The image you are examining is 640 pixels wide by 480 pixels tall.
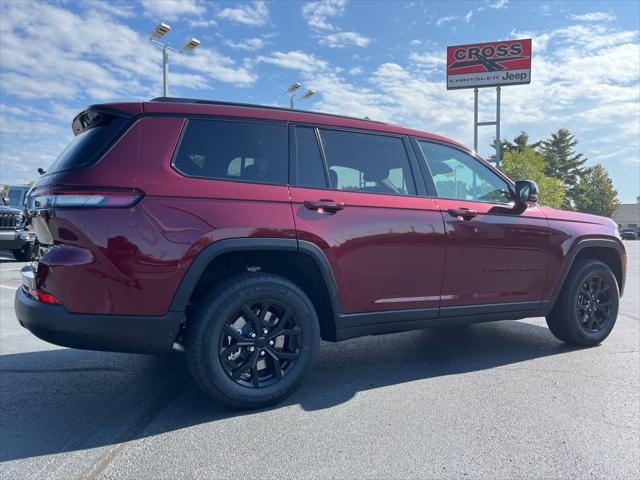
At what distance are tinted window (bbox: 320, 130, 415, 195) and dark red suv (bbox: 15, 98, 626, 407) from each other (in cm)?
1

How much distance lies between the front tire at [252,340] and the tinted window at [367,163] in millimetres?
916

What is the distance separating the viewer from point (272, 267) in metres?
3.20

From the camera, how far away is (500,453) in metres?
2.50

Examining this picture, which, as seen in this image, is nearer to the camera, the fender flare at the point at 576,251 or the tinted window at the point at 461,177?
the tinted window at the point at 461,177

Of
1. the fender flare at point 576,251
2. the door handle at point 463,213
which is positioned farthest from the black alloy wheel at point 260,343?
the fender flare at point 576,251

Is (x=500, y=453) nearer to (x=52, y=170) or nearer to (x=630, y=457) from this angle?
(x=630, y=457)

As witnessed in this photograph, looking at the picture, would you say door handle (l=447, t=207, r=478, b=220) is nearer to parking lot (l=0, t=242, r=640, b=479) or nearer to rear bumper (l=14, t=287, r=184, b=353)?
parking lot (l=0, t=242, r=640, b=479)

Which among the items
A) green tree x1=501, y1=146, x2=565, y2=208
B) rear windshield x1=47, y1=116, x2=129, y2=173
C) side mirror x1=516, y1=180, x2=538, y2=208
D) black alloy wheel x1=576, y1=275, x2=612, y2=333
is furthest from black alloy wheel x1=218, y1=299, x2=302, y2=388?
green tree x1=501, y1=146, x2=565, y2=208

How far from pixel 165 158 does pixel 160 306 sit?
874mm

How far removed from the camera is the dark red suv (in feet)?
8.63

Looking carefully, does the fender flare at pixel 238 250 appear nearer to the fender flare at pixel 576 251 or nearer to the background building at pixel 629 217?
the fender flare at pixel 576 251

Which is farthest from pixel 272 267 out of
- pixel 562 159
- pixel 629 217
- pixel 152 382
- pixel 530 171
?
pixel 629 217

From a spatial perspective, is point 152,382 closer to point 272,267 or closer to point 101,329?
point 101,329

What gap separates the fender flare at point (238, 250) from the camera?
9.02 ft
